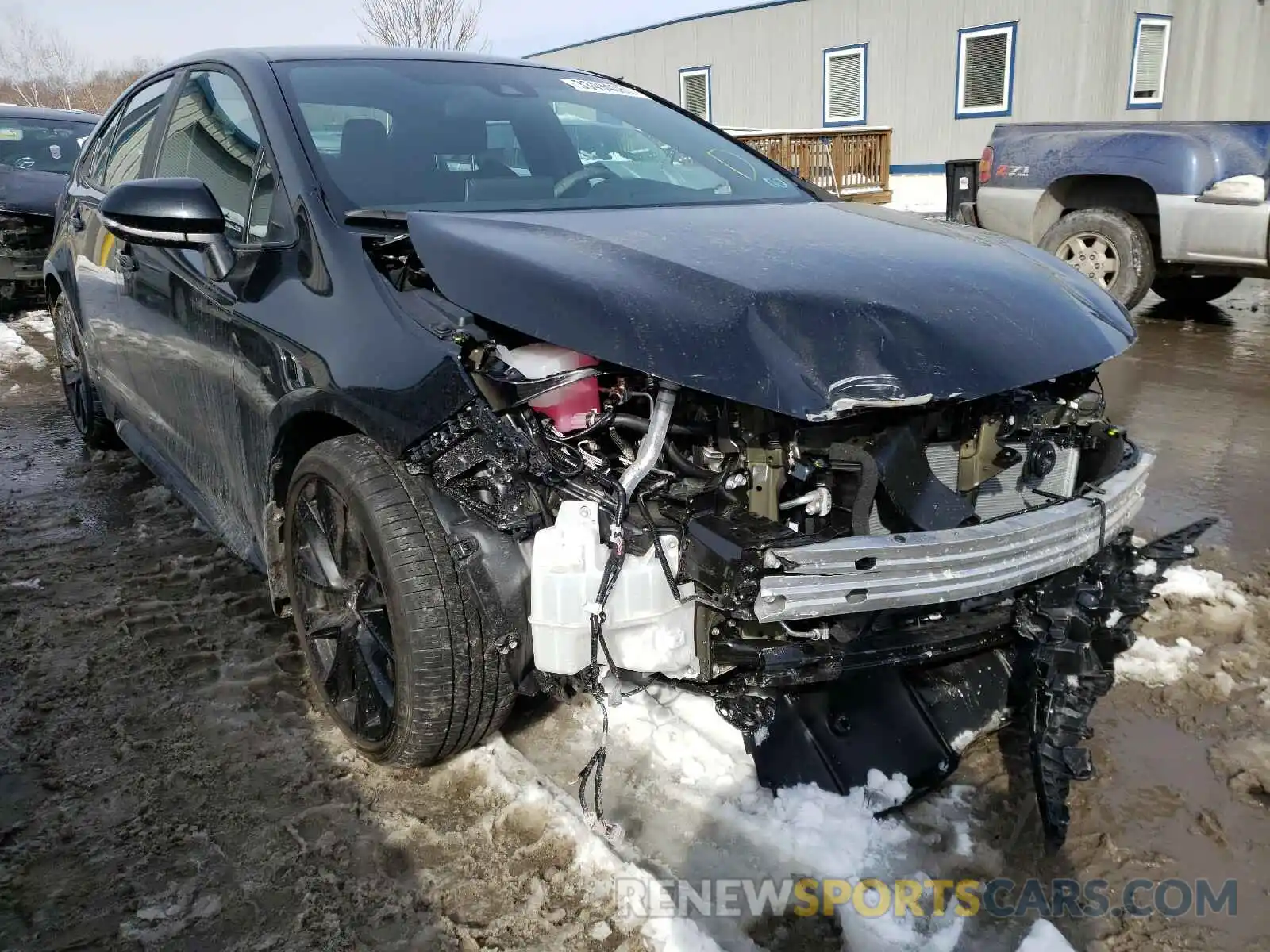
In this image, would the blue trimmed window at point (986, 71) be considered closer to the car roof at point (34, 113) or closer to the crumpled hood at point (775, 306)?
the car roof at point (34, 113)

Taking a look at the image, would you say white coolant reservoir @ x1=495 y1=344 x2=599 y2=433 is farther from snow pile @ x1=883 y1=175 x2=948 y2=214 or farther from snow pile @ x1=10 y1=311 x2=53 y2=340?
snow pile @ x1=883 y1=175 x2=948 y2=214

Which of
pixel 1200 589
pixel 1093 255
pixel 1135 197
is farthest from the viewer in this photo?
pixel 1093 255

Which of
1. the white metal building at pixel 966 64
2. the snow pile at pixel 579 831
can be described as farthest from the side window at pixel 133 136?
the white metal building at pixel 966 64

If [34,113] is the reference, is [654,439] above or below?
below

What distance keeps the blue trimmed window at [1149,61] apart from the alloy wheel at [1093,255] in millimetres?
10458

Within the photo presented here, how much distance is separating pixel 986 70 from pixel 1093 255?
1112cm

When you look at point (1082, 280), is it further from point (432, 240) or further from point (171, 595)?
point (171, 595)

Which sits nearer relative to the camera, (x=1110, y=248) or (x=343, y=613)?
(x=343, y=613)

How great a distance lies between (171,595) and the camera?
338cm

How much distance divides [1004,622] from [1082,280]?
3.45 ft

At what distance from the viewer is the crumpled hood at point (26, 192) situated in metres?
8.02

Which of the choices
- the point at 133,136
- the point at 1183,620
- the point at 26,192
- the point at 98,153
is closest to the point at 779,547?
the point at 1183,620

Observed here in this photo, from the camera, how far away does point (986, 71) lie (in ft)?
54.7

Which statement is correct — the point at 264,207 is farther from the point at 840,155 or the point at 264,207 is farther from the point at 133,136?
the point at 840,155
